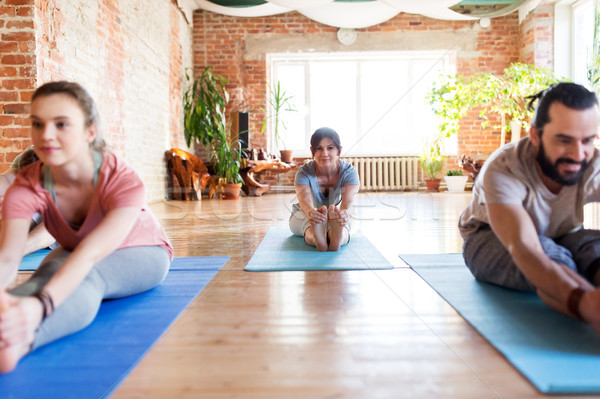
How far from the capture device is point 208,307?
1394mm

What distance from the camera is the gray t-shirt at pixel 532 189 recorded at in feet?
4.15

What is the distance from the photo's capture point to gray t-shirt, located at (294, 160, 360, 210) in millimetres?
2580

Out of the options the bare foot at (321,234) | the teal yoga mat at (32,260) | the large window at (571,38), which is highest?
the large window at (571,38)

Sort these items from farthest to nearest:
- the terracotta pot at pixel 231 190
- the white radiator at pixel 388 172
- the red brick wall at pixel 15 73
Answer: the white radiator at pixel 388 172
the terracotta pot at pixel 231 190
the red brick wall at pixel 15 73

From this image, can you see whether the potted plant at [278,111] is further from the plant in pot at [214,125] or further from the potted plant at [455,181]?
the potted plant at [455,181]

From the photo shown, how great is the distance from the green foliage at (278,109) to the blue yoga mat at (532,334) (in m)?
6.24

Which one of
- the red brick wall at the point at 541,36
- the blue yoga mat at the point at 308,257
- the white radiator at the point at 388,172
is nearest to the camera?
the blue yoga mat at the point at 308,257

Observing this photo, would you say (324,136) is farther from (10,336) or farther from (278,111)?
(278,111)

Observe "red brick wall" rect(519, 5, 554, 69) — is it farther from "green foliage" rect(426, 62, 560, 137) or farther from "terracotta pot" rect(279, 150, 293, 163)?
"terracotta pot" rect(279, 150, 293, 163)

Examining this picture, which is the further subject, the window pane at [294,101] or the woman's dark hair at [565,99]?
the window pane at [294,101]

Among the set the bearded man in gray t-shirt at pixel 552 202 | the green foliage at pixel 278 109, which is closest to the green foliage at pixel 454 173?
the green foliage at pixel 278 109

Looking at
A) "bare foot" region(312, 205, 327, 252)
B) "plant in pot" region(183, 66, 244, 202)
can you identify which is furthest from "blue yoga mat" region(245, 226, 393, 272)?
"plant in pot" region(183, 66, 244, 202)

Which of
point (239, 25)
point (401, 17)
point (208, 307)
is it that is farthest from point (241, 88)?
point (208, 307)

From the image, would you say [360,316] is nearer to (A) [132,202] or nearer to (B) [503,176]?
(B) [503,176]
